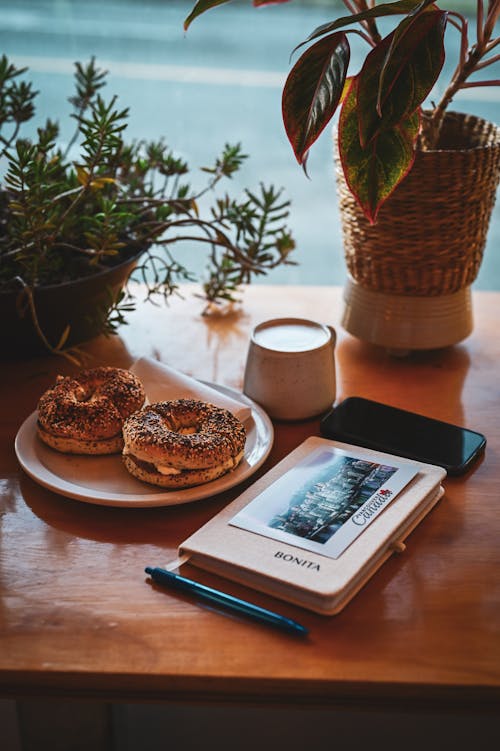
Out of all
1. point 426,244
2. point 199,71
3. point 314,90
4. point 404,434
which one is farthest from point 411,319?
point 199,71

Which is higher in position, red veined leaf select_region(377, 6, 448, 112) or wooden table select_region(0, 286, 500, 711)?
red veined leaf select_region(377, 6, 448, 112)

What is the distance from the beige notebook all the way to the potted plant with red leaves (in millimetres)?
283

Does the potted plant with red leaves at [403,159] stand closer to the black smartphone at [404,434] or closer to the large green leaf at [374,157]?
the large green leaf at [374,157]

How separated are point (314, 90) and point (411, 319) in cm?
38

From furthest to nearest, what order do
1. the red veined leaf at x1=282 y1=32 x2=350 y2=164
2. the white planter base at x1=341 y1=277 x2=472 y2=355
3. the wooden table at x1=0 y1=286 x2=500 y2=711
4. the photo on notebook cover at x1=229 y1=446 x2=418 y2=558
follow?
1. the white planter base at x1=341 y1=277 x2=472 y2=355
2. the red veined leaf at x1=282 y1=32 x2=350 y2=164
3. the photo on notebook cover at x1=229 y1=446 x2=418 y2=558
4. the wooden table at x1=0 y1=286 x2=500 y2=711

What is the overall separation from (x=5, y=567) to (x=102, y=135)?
0.52 metres

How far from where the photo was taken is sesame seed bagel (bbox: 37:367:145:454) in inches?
33.3

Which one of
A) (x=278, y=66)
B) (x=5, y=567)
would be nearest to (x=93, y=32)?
(x=278, y=66)

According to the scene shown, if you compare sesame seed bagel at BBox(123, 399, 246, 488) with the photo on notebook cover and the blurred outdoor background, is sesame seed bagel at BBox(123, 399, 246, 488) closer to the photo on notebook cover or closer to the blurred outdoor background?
the photo on notebook cover

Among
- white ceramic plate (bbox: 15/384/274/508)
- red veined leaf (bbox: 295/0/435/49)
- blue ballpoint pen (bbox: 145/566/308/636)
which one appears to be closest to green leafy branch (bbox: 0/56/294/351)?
white ceramic plate (bbox: 15/384/274/508)

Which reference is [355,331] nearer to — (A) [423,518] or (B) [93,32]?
(A) [423,518]

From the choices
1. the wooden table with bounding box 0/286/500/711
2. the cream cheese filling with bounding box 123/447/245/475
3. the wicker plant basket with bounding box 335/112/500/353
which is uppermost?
the wicker plant basket with bounding box 335/112/500/353

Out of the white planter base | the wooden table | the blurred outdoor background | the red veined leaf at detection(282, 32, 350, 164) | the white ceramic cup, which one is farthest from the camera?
the blurred outdoor background

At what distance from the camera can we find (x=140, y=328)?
1.23 meters
